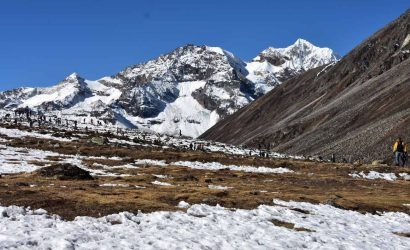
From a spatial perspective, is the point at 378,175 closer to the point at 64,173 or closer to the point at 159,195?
the point at 64,173

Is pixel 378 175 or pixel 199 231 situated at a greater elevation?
pixel 378 175

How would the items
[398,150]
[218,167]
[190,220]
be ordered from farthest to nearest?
[218,167] < [398,150] < [190,220]

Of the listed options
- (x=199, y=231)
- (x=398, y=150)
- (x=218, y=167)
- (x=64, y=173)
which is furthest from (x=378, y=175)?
(x=199, y=231)

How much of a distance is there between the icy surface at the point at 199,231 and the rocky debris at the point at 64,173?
55.7 feet

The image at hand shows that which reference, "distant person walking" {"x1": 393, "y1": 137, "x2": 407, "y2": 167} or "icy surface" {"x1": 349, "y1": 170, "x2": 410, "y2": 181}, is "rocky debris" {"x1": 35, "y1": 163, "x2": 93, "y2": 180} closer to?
"icy surface" {"x1": 349, "y1": 170, "x2": 410, "y2": 181}

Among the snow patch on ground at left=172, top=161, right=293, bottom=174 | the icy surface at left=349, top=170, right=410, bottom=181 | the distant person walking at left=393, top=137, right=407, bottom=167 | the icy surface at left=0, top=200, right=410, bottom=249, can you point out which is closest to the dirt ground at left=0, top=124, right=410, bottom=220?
the icy surface at left=0, top=200, right=410, bottom=249

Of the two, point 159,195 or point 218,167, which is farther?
point 218,167

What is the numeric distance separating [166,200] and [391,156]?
274ft

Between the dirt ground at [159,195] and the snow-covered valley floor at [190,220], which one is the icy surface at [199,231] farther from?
the dirt ground at [159,195]

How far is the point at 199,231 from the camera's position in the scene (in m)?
22.5

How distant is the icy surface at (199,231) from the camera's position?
1945 cm

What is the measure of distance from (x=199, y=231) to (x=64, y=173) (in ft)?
70.8

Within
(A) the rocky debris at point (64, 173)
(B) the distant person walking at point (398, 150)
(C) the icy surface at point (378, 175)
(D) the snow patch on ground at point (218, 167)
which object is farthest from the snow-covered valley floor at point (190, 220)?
(B) the distant person walking at point (398, 150)


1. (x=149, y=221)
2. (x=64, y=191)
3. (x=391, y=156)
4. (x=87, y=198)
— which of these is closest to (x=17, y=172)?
(x=64, y=191)
